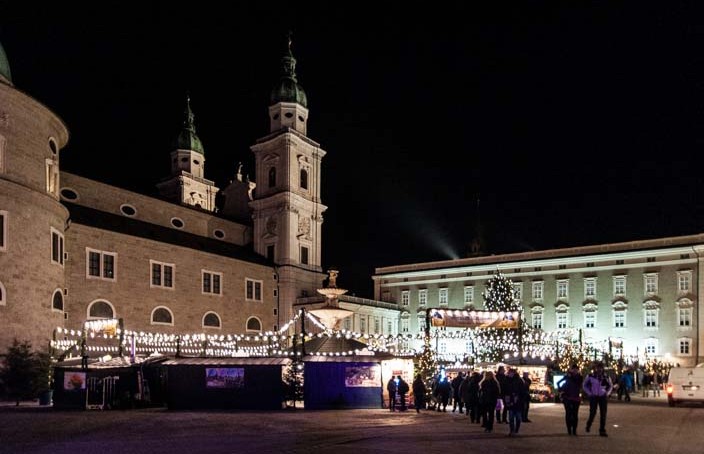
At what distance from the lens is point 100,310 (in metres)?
40.6

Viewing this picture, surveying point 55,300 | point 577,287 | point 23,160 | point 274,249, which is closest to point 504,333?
point 577,287

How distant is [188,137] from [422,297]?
3048 centimetres

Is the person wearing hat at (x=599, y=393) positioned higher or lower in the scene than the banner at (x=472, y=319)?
lower

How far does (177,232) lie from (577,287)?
35484 mm

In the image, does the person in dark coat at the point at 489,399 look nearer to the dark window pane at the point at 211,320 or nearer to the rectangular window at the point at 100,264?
the rectangular window at the point at 100,264

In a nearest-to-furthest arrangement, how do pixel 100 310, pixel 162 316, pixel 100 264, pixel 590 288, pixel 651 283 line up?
pixel 100 310, pixel 100 264, pixel 162 316, pixel 651 283, pixel 590 288

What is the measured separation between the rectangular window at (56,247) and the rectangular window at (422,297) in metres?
42.0

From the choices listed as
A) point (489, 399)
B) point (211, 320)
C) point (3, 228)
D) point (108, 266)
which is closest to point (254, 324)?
point (211, 320)

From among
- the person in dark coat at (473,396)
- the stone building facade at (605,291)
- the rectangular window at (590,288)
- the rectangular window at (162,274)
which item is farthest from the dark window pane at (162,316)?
the rectangular window at (590,288)

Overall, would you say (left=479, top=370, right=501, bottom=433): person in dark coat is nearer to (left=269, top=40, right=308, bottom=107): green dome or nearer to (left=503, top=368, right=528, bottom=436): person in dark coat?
(left=503, top=368, right=528, bottom=436): person in dark coat

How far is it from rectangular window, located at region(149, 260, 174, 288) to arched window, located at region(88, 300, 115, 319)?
3851mm

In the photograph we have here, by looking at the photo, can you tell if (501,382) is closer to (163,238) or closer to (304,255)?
(163,238)

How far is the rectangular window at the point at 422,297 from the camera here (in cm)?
6956

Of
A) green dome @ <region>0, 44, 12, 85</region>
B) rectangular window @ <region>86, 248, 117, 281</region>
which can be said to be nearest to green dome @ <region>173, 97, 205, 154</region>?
rectangular window @ <region>86, 248, 117, 281</region>
